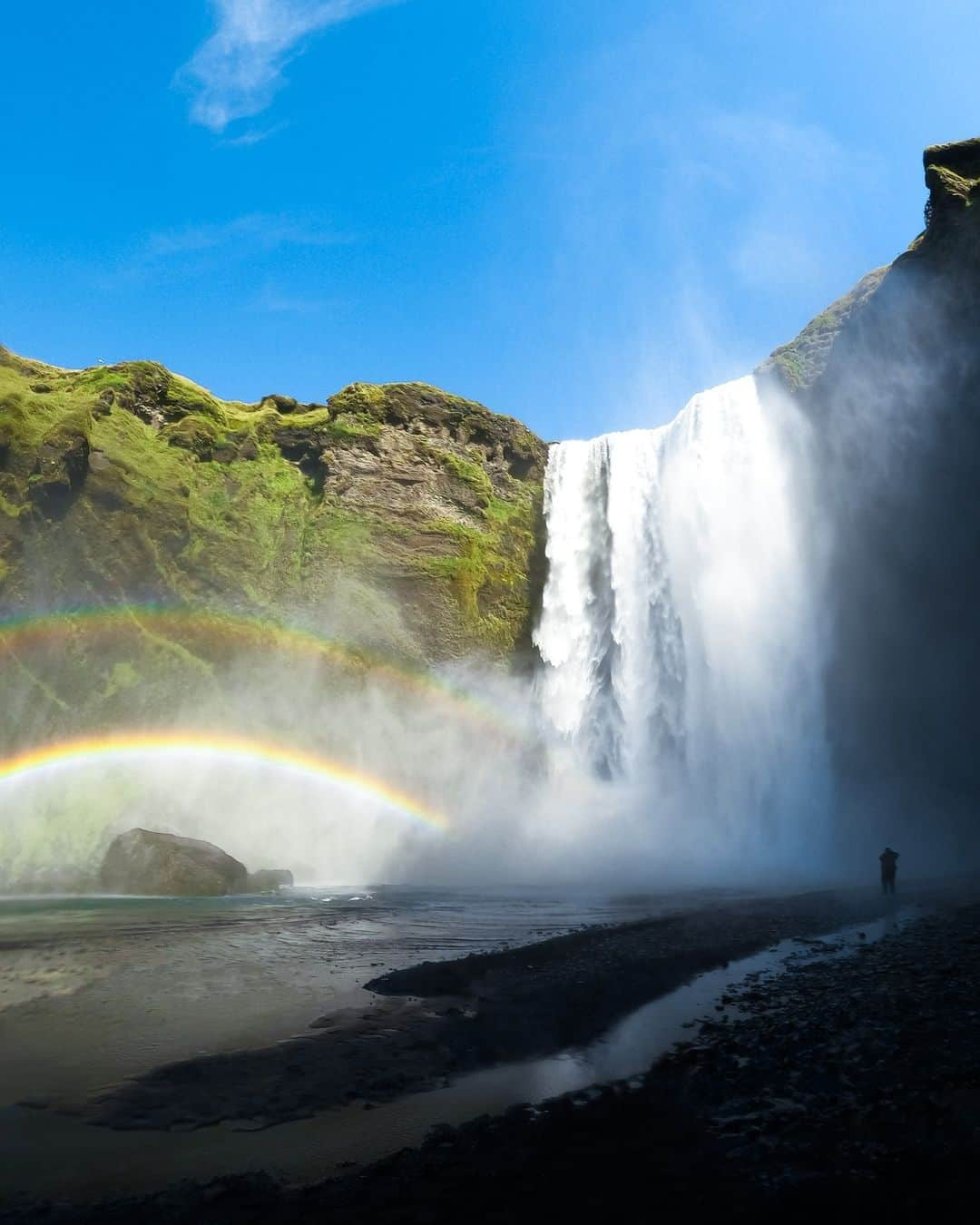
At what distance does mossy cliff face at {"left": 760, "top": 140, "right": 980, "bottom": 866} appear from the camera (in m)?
33.4

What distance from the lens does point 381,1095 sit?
6.86 meters

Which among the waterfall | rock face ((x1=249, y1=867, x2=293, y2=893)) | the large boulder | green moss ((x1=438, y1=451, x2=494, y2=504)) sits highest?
green moss ((x1=438, y1=451, x2=494, y2=504))

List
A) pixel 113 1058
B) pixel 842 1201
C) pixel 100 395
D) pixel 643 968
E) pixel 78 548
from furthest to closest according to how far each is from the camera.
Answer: pixel 100 395
pixel 78 548
pixel 643 968
pixel 113 1058
pixel 842 1201

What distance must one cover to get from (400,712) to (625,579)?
575 inches

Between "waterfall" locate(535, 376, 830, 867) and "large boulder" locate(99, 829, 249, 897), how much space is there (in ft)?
65.2

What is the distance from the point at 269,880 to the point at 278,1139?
2726 centimetres

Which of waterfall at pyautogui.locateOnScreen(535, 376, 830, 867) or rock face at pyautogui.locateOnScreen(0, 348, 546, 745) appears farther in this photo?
rock face at pyautogui.locateOnScreen(0, 348, 546, 745)

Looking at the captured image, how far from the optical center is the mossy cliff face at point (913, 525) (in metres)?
33.4

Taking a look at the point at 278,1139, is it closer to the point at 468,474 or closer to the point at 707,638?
the point at 707,638

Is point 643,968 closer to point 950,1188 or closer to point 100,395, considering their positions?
point 950,1188

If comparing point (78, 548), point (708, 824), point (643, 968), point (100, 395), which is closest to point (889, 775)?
point (708, 824)

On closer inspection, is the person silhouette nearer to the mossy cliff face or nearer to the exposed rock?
the mossy cliff face

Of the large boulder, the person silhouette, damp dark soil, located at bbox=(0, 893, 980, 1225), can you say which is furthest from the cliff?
damp dark soil, located at bbox=(0, 893, 980, 1225)

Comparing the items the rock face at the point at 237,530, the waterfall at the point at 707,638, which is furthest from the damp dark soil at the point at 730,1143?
the rock face at the point at 237,530
